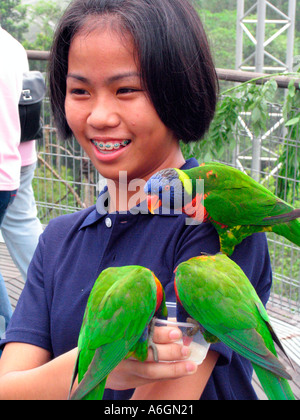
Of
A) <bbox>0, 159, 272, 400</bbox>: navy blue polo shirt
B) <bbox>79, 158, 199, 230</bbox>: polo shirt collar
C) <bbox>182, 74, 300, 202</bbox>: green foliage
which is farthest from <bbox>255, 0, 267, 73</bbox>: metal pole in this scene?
<bbox>0, 159, 272, 400</bbox>: navy blue polo shirt

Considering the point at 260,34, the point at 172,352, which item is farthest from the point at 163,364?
the point at 260,34

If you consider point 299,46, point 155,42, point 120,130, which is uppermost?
point 299,46

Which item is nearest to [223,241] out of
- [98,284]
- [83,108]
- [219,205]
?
[219,205]

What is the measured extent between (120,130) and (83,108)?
96mm

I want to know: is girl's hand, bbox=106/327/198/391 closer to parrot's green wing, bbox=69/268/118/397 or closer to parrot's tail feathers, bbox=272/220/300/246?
parrot's green wing, bbox=69/268/118/397

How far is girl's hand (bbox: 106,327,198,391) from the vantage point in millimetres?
642

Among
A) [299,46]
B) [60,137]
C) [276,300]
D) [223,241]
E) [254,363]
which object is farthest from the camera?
[299,46]

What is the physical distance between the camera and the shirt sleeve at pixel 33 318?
3.02 ft

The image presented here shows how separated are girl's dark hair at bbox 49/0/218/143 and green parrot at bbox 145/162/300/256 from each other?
0.11 meters

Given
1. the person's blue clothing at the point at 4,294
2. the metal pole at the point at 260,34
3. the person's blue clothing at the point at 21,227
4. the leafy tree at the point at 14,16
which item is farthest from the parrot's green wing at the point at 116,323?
the leafy tree at the point at 14,16

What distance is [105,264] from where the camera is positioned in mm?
909

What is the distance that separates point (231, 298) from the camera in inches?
26.8

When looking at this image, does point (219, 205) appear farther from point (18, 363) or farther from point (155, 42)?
point (18, 363)

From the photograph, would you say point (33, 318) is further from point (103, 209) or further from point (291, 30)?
point (291, 30)
